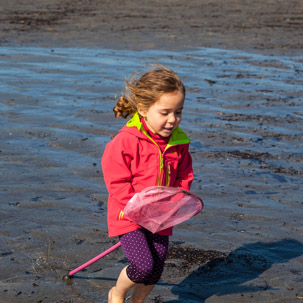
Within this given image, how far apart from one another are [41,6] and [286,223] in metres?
17.1

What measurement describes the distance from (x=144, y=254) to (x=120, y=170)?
512 millimetres

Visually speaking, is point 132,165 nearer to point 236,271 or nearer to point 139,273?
point 139,273

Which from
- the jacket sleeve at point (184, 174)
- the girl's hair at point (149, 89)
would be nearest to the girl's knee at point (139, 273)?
the jacket sleeve at point (184, 174)

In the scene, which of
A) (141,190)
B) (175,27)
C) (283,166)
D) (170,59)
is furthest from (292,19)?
(141,190)

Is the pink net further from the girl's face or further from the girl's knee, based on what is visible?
the girl's face

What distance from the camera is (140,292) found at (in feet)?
13.4

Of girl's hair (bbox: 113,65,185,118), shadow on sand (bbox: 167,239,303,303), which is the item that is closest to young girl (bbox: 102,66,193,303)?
girl's hair (bbox: 113,65,185,118)

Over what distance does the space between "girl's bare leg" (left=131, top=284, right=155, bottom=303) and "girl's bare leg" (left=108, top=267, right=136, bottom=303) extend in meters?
0.09

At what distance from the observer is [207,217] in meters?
5.62

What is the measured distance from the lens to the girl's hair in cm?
385

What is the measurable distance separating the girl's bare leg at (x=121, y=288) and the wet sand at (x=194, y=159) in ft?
0.69

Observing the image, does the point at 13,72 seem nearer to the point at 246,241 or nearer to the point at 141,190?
the point at 246,241

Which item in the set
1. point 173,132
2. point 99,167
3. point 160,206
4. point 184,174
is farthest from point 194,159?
point 160,206

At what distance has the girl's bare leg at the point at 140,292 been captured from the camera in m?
4.04
